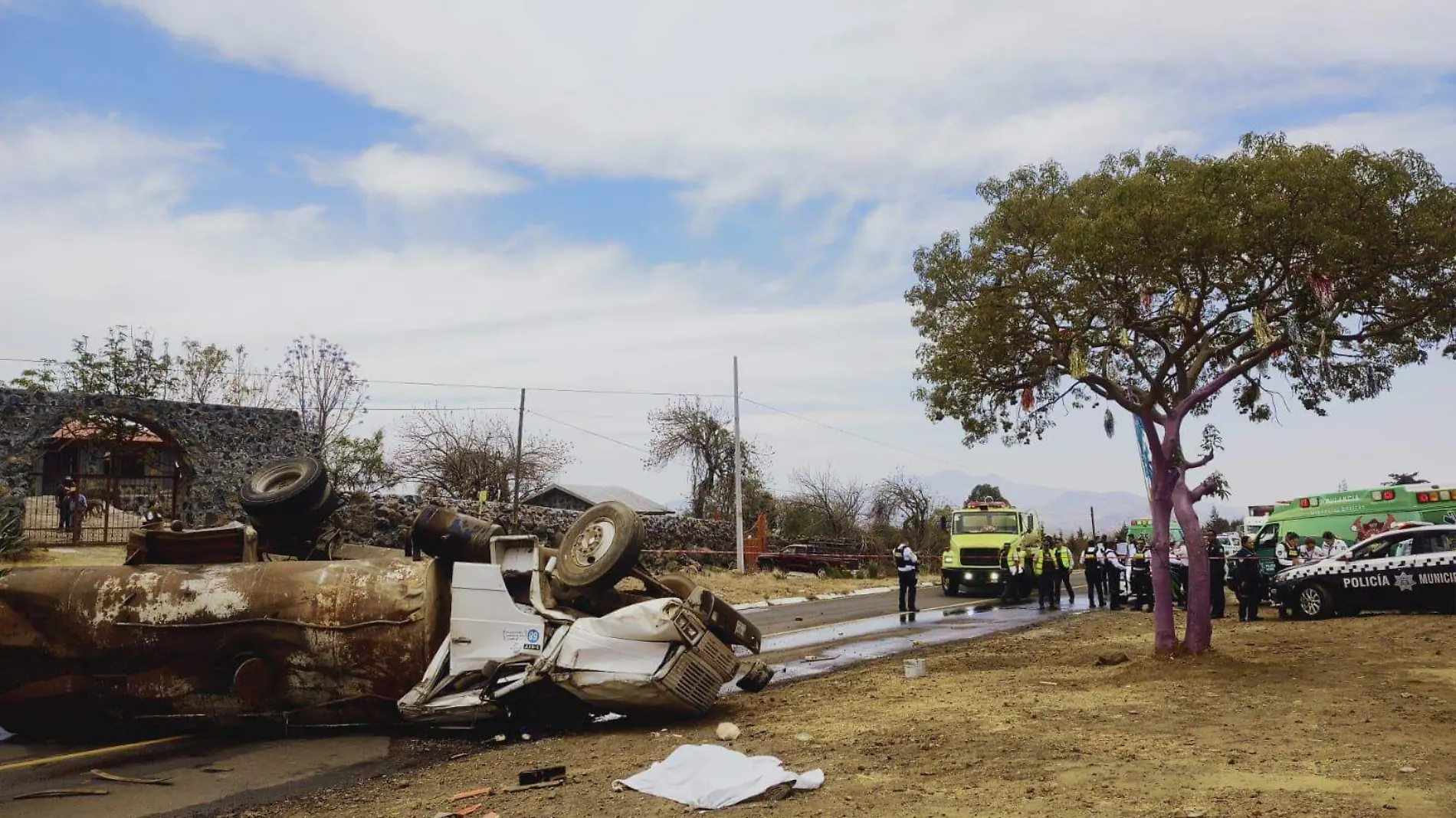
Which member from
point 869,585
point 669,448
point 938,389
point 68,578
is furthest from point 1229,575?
point 669,448

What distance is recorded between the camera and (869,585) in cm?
3466

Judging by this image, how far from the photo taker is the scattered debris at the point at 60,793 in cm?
742

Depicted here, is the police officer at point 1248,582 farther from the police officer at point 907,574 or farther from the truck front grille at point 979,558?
the truck front grille at point 979,558

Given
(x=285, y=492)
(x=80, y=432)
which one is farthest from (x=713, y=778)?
(x=80, y=432)

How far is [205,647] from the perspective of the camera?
29.6ft

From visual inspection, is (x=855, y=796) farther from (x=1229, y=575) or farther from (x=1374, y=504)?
(x=1374, y=504)

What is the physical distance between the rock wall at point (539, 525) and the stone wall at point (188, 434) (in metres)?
2.54

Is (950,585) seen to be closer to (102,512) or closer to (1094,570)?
(1094,570)

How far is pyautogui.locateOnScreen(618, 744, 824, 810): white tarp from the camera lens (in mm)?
6438

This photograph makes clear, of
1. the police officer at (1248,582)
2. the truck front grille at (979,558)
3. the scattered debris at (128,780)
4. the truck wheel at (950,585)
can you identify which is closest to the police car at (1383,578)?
the police officer at (1248,582)

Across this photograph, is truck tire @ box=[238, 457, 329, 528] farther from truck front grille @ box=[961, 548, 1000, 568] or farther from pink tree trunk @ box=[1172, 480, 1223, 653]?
truck front grille @ box=[961, 548, 1000, 568]

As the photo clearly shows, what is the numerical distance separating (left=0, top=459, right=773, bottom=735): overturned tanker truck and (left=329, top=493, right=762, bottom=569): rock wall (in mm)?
5032

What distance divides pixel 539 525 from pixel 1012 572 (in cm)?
1335

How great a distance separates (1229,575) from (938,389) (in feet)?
37.3
